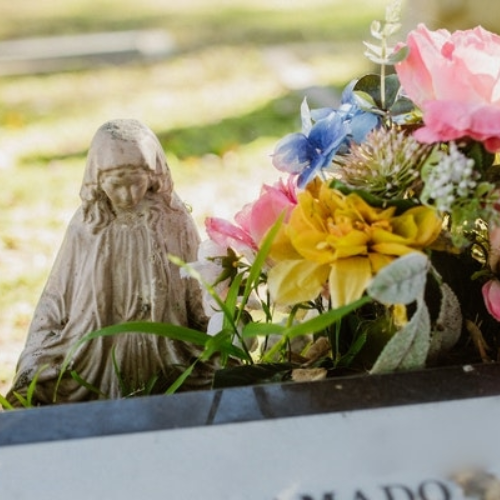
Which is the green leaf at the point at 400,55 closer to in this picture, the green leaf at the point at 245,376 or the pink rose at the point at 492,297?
the pink rose at the point at 492,297

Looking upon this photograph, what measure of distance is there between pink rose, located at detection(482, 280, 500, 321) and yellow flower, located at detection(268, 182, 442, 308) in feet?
0.51

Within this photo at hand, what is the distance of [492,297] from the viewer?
1626 millimetres

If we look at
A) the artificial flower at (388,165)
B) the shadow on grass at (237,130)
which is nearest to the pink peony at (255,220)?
the artificial flower at (388,165)

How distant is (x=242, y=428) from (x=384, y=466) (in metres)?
0.20

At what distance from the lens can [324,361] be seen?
176cm

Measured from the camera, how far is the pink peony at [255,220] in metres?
1.68

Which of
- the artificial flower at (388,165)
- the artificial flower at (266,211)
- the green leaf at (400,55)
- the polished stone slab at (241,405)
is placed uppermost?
the green leaf at (400,55)

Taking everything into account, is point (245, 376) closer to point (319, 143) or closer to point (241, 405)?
point (241, 405)

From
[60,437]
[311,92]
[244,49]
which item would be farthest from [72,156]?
[60,437]

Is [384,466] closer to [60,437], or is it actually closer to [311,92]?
[60,437]

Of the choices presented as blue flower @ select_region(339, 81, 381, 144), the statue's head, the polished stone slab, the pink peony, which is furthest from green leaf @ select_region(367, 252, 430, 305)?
the statue's head

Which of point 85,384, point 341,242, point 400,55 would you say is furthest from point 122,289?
point 400,55

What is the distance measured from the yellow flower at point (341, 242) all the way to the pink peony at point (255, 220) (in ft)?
0.21

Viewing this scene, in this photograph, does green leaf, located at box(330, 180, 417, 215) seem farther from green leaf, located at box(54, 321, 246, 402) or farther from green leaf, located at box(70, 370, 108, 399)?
green leaf, located at box(70, 370, 108, 399)
